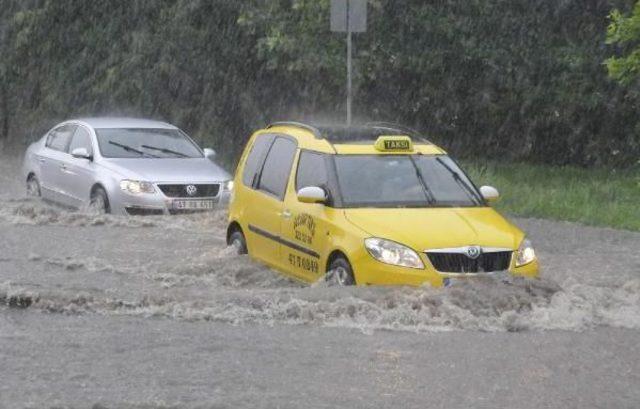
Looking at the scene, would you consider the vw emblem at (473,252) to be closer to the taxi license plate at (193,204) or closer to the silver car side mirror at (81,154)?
the taxi license plate at (193,204)

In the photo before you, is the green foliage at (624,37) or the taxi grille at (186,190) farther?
the green foliage at (624,37)

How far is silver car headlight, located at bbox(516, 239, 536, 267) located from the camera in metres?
10.8

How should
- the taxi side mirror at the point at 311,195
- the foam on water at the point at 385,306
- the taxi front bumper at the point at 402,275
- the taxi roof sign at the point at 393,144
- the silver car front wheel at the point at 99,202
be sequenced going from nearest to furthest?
the foam on water at the point at 385,306 → the taxi front bumper at the point at 402,275 → the taxi side mirror at the point at 311,195 → the taxi roof sign at the point at 393,144 → the silver car front wheel at the point at 99,202

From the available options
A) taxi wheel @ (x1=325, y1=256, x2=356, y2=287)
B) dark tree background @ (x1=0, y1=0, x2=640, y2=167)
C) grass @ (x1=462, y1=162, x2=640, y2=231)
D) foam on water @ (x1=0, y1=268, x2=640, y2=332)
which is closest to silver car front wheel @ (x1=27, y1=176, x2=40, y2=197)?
dark tree background @ (x1=0, y1=0, x2=640, y2=167)

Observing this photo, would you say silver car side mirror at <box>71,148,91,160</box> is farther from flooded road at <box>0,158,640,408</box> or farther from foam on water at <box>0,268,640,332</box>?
foam on water at <box>0,268,640,332</box>

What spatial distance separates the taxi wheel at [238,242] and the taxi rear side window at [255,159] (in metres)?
0.54

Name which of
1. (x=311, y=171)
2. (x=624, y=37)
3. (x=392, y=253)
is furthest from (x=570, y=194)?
(x=392, y=253)

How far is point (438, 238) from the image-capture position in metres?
10.5

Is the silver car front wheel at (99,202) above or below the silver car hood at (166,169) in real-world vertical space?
below

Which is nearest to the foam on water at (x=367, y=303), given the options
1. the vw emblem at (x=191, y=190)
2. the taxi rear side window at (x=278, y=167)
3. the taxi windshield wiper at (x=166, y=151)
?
the taxi rear side window at (x=278, y=167)

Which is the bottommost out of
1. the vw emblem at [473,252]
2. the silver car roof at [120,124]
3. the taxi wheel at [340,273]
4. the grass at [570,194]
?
the grass at [570,194]

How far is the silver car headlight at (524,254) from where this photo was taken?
35.5 feet

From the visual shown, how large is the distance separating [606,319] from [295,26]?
15.4 m

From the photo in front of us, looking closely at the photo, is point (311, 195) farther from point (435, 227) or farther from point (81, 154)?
point (81, 154)
